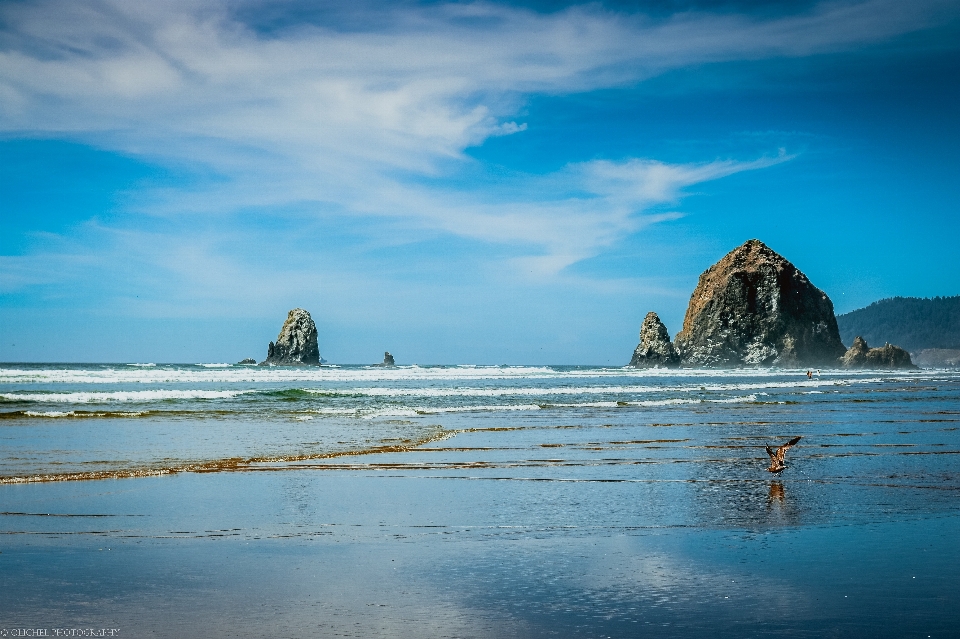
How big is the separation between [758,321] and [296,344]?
9501 centimetres

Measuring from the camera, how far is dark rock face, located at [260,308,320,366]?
5320 inches

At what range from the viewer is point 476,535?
823cm

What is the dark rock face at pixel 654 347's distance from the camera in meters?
150

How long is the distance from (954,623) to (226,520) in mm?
7335

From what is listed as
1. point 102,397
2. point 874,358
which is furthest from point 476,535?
point 874,358

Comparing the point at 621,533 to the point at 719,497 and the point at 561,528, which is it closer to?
the point at 561,528

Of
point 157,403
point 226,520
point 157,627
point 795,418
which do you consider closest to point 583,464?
point 226,520

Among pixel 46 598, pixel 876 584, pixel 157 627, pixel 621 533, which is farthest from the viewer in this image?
pixel 621 533

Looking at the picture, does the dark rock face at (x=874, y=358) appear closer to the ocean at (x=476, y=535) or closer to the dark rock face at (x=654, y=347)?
the dark rock face at (x=654, y=347)

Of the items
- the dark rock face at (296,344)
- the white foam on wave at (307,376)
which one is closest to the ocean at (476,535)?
the white foam on wave at (307,376)

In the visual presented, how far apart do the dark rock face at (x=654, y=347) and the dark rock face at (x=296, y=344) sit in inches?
2549

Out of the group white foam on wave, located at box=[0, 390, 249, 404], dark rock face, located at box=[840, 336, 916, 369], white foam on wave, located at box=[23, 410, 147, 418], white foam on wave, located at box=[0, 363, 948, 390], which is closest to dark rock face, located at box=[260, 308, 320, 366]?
white foam on wave, located at box=[0, 363, 948, 390]

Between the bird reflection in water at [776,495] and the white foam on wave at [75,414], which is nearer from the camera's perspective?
the bird reflection in water at [776,495]

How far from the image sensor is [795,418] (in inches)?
997
